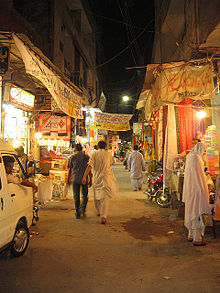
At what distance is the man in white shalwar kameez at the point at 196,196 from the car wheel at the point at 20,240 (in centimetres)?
324

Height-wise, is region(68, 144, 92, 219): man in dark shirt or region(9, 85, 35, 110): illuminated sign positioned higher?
region(9, 85, 35, 110): illuminated sign

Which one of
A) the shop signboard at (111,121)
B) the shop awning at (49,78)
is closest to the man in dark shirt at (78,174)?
the shop awning at (49,78)

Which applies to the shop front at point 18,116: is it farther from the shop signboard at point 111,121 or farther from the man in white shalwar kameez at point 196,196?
the man in white shalwar kameez at point 196,196

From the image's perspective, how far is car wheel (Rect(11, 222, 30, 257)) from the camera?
4113mm

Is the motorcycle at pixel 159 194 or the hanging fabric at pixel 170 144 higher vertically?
the hanging fabric at pixel 170 144

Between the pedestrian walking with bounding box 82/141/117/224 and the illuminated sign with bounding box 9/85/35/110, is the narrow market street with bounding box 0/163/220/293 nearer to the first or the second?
the pedestrian walking with bounding box 82/141/117/224

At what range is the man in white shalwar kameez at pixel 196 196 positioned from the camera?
4.85 meters

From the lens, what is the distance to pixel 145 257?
169 inches

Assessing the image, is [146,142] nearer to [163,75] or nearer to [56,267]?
[163,75]

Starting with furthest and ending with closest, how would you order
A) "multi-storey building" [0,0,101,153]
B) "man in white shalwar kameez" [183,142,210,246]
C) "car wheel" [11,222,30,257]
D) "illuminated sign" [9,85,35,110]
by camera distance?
1. "illuminated sign" [9,85,35,110]
2. "multi-storey building" [0,0,101,153]
3. "man in white shalwar kameez" [183,142,210,246]
4. "car wheel" [11,222,30,257]

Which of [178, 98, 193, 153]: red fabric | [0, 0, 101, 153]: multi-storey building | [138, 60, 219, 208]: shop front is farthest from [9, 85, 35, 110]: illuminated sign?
[178, 98, 193, 153]: red fabric

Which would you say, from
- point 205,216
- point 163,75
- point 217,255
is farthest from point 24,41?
point 217,255

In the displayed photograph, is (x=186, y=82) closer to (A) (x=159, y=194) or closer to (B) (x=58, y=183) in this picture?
(A) (x=159, y=194)

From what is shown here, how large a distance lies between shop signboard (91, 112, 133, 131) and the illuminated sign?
6293 millimetres
